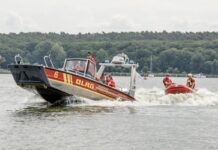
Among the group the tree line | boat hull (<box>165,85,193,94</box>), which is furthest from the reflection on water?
the tree line

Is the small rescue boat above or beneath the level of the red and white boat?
beneath

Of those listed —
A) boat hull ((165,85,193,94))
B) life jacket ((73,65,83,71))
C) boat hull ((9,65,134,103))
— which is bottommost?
boat hull ((165,85,193,94))

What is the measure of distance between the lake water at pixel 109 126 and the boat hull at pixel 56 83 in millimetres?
599

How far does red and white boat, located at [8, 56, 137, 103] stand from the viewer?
2586 cm

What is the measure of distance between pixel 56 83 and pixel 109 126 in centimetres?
599

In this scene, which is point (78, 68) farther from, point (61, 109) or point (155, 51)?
point (155, 51)

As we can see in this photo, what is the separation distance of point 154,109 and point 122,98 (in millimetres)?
1975

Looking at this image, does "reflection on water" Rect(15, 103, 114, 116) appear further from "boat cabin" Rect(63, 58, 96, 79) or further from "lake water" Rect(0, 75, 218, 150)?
"boat cabin" Rect(63, 58, 96, 79)

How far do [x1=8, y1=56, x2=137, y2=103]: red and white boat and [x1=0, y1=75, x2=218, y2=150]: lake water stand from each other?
0.56m

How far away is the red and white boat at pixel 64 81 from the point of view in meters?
25.9

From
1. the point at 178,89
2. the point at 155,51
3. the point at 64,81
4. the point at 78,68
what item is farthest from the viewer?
the point at 155,51

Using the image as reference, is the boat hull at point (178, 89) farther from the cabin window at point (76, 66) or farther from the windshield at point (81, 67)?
the cabin window at point (76, 66)

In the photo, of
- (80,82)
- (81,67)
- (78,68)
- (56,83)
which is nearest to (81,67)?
(81,67)

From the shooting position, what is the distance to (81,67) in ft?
90.5
